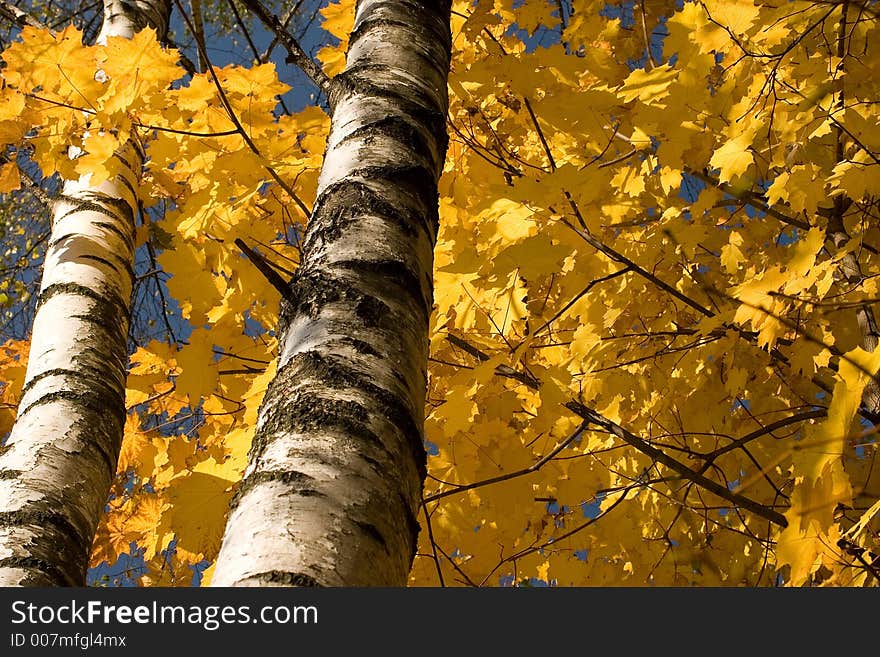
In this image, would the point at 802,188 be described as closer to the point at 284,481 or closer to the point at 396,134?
the point at 396,134

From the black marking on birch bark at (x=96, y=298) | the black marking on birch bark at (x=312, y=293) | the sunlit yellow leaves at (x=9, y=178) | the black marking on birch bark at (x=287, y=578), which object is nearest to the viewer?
the black marking on birch bark at (x=287, y=578)

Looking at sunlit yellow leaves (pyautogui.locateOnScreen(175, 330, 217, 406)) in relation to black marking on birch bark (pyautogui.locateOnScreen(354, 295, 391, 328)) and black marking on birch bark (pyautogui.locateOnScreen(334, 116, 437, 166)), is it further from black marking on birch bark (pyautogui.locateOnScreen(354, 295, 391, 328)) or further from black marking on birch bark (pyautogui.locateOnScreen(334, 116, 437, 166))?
black marking on birch bark (pyautogui.locateOnScreen(354, 295, 391, 328))

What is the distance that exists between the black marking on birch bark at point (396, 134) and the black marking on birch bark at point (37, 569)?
1148 millimetres

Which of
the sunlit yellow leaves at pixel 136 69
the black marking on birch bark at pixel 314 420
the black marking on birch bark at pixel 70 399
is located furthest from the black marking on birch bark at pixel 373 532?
the sunlit yellow leaves at pixel 136 69

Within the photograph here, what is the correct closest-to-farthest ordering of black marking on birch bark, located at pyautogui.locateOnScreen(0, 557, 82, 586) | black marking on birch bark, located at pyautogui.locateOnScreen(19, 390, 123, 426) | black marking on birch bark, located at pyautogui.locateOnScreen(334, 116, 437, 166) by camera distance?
black marking on birch bark, located at pyautogui.locateOnScreen(334, 116, 437, 166) < black marking on birch bark, located at pyautogui.locateOnScreen(0, 557, 82, 586) < black marking on birch bark, located at pyautogui.locateOnScreen(19, 390, 123, 426)

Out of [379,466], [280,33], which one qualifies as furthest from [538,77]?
[379,466]

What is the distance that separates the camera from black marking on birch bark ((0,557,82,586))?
1.66m

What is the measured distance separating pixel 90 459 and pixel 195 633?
136 centimetres

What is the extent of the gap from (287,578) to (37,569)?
1.19 metres

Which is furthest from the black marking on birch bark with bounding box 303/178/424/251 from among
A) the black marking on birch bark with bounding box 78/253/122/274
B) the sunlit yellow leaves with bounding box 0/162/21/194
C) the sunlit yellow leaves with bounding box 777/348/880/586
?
the sunlit yellow leaves with bounding box 0/162/21/194

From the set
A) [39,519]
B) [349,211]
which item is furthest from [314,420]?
[39,519]

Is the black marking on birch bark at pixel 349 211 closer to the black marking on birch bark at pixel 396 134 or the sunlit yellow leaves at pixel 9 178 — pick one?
the black marking on birch bark at pixel 396 134

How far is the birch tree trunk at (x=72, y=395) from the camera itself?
1.80 meters

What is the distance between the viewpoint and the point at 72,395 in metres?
2.10
